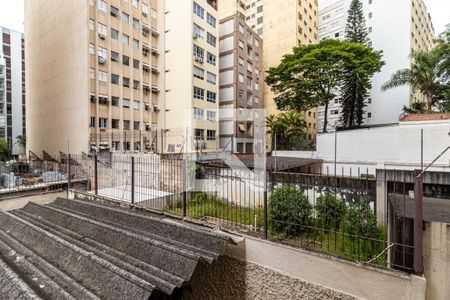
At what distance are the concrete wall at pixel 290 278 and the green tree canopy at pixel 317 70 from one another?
73.1 ft

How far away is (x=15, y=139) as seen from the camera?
44594mm

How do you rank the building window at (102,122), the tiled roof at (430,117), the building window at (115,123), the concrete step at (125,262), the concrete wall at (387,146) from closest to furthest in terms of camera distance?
the concrete step at (125,262), the concrete wall at (387,146), the tiled roof at (430,117), the building window at (102,122), the building window at (115,123)

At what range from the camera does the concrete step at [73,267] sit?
97.6 inches

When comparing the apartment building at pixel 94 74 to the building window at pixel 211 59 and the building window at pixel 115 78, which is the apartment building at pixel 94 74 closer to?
the building window at pixel 115 78

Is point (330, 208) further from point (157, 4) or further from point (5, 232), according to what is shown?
point (157, 4)

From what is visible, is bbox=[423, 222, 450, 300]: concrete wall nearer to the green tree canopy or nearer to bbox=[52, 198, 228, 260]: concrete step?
bbox=[52, 198, 228, 260]: concrete step

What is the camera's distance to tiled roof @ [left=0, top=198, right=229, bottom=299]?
250 centimetres

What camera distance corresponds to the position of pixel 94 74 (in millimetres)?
19688

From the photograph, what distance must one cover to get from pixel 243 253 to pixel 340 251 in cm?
163

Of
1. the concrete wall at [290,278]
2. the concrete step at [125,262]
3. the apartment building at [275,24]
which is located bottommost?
the concrete wall at [290,278]

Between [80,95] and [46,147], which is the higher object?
[80,95]

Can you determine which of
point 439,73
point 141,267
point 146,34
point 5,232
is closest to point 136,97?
point 146,34

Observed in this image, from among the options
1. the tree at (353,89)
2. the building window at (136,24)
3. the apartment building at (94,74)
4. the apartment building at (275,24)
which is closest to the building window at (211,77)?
the apartment building at (94,74)

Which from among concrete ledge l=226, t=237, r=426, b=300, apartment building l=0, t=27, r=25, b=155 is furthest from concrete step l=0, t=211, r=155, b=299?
apartment building l=0, t=27, r=25, b=155
